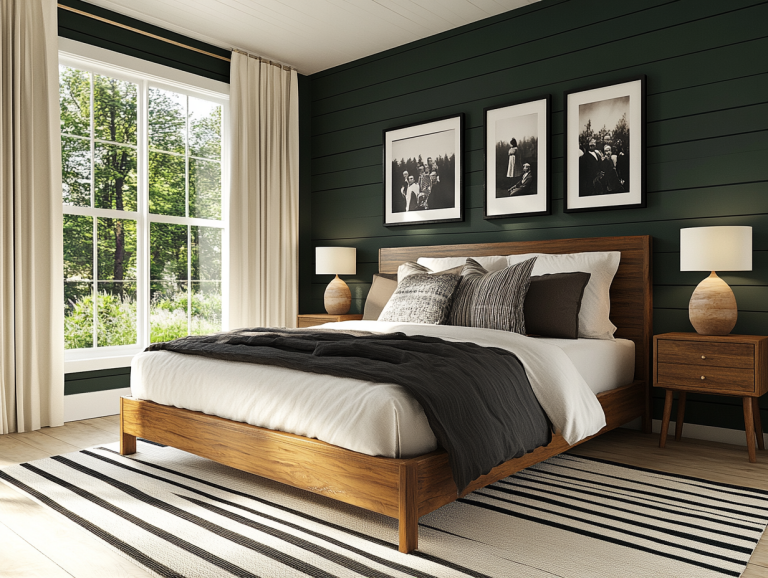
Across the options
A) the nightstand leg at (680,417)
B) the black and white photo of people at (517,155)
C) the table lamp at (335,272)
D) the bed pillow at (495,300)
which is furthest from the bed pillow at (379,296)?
the nightstand leg at (680,417)

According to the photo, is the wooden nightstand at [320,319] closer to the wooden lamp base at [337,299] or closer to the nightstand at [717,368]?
the wooden lamp base at [337,299]

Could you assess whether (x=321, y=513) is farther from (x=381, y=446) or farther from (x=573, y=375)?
(x=573, y=375)

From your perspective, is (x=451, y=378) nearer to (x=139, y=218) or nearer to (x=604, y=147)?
(x=604, y=147)

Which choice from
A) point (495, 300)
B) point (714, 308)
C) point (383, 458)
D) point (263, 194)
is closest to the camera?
point (383, 458)

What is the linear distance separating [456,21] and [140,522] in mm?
3891

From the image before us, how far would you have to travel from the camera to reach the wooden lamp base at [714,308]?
3.08 meters

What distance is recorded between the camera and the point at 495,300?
11.0 ft

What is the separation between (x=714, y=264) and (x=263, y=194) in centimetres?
350

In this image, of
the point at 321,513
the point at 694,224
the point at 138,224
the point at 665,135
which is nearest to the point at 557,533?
the point at 321,513

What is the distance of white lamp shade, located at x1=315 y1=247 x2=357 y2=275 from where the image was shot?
4930 mm

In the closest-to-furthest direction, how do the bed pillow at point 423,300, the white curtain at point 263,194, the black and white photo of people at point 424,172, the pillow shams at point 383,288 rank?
the bed pillow at point 423,300
the pillow shams at point 383,288
the black and white photo of people at point 424,172
the white curtain at point 263,194

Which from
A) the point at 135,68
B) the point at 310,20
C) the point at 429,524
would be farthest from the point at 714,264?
the point at 135,68

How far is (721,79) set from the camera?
3365 mm

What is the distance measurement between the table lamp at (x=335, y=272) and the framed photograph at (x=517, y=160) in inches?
52.1
